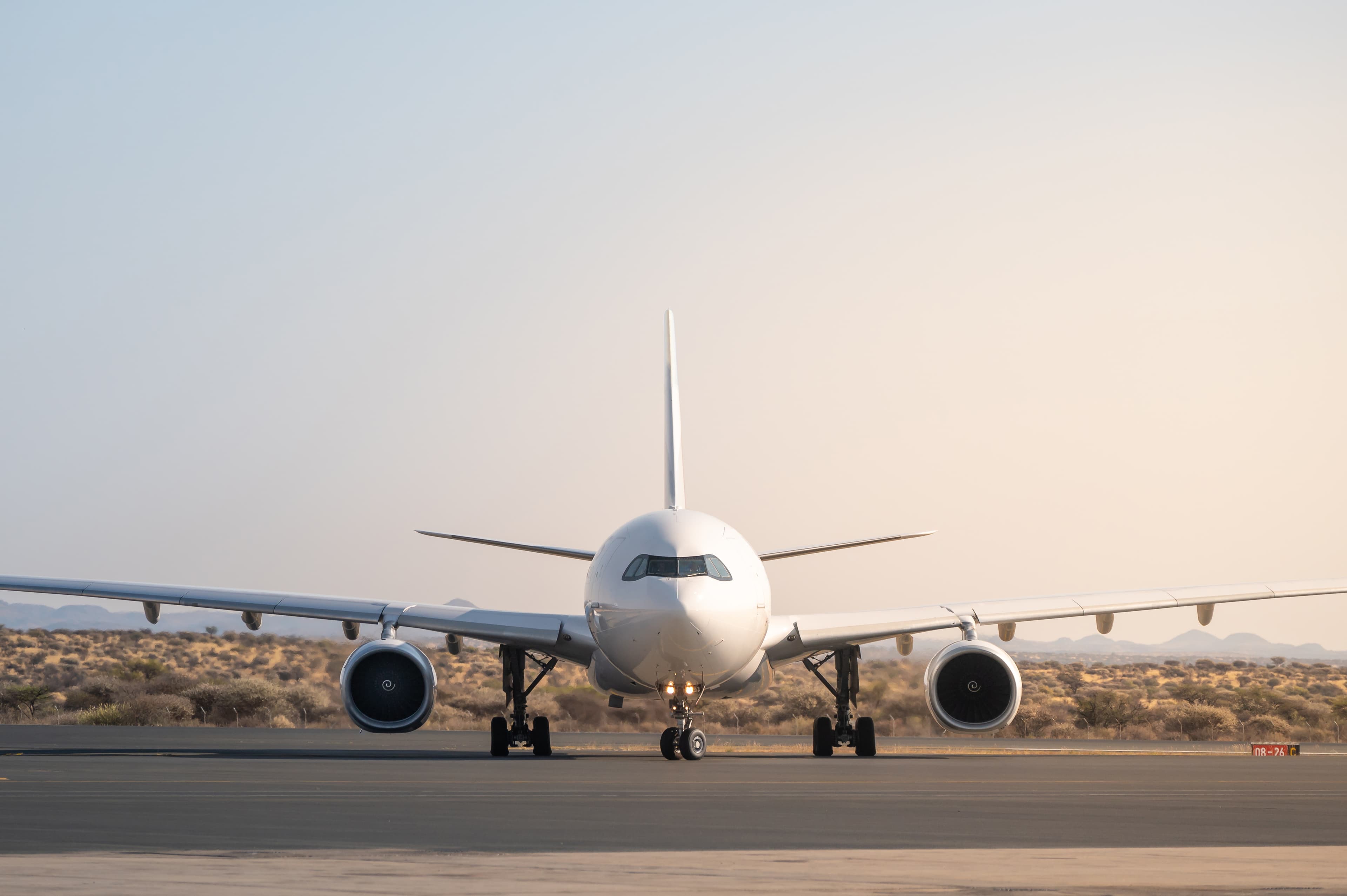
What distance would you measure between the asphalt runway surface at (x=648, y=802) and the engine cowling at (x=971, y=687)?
680 millimetres

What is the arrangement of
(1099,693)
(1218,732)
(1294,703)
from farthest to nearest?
1. (1099,693)
2. (1294,703)
3. (1218,732)

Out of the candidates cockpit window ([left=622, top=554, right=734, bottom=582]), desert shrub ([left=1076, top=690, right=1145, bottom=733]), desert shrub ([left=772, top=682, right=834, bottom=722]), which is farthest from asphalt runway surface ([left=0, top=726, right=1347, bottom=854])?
desert shrub ([left=772, top=682, right=834, bottom=722])

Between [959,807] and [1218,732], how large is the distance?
1118 inches

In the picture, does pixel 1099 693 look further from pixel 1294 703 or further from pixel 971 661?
pixel 971 661

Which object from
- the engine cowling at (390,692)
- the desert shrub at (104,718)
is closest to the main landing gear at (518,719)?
the engine cowling at (390,692)

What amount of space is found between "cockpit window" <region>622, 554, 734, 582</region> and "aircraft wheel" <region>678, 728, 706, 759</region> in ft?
6.76

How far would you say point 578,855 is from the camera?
989cm

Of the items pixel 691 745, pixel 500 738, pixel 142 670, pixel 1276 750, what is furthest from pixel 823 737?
pixel 142 670

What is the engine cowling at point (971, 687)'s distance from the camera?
25.0 m

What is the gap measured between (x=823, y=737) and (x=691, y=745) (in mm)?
3934

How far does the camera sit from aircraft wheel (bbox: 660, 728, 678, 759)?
22.9 metres

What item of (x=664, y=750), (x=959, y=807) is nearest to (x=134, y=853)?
(x=959, y=807)

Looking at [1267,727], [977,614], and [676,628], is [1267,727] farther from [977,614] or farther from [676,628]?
[676,628]

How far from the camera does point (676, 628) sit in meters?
22.1
